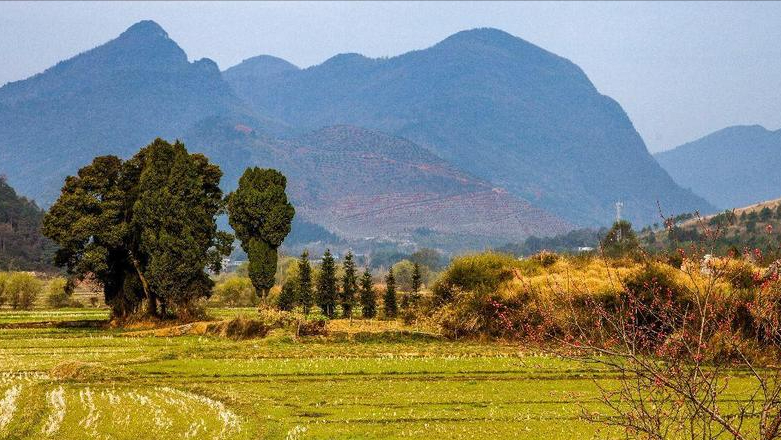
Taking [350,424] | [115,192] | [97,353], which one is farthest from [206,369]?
[115,192]

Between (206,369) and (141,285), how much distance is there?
2270cm

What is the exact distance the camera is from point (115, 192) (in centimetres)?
4919

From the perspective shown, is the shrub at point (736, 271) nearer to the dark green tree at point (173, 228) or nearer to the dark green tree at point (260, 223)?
the dark green tree at point (173, 228)

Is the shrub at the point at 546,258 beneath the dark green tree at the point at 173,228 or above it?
beneath

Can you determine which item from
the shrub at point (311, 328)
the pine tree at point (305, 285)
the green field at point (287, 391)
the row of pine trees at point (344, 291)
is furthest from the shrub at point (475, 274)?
the pine tree at point (305, 285)

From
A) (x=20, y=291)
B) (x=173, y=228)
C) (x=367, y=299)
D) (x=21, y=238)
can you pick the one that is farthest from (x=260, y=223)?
(x=21, y=238)

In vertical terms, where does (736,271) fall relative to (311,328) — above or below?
above

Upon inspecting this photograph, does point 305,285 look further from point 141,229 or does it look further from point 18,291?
point 18,291

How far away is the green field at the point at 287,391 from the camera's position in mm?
18359

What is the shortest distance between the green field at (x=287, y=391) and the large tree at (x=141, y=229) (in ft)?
30.1

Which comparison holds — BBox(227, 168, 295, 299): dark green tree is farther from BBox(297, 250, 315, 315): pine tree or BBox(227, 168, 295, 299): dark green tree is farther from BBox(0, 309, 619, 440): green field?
BBox(0, 309, 619, 440): green field

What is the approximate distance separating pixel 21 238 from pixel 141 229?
9992cm

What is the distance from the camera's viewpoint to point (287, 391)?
24094 mm

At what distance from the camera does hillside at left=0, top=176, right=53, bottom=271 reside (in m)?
130
